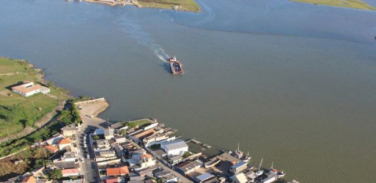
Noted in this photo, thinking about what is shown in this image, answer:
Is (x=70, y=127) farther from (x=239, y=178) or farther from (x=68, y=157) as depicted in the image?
(x=239, y=178)

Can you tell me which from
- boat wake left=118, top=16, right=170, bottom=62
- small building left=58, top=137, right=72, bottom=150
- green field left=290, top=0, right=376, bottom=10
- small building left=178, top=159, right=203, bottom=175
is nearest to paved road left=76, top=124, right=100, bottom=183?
small building left=58, top=137, right=72, bottom=150

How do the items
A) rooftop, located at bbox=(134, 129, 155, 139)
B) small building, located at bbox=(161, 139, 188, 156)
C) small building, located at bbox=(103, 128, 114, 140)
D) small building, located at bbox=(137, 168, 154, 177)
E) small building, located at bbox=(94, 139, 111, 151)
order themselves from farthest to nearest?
1. rooftop, located at bbox=(134, 129, 155, 139)
2. small building, located at bbox=(103, 128, 114, 140)
3. small building, located at bbox=(161, 139, 188, 156)
4. small building, located at bbox=(94, 139, 111, 151)
5. small building, located at bbox=(137, 168, 154, 177)

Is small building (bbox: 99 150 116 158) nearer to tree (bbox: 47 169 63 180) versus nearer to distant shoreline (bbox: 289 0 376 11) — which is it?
tree (bbox: 47 169 63 180)

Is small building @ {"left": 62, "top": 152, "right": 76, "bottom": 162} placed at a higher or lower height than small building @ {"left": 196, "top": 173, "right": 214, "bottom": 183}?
higher

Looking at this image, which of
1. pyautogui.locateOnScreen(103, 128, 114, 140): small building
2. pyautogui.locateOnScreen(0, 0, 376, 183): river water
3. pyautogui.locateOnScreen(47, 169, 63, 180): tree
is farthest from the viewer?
pyautogui.locateOnScreen(0, 0, 376, 183): river water

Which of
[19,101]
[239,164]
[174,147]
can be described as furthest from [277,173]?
[19,101]

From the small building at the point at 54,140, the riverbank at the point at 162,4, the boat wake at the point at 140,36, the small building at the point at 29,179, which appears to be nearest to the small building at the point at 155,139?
the small building at the point at 54,140

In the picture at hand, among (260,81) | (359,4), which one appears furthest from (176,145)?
(359,4)

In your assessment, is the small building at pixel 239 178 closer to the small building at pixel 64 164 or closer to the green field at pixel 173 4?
the small building at pixel 64 164
